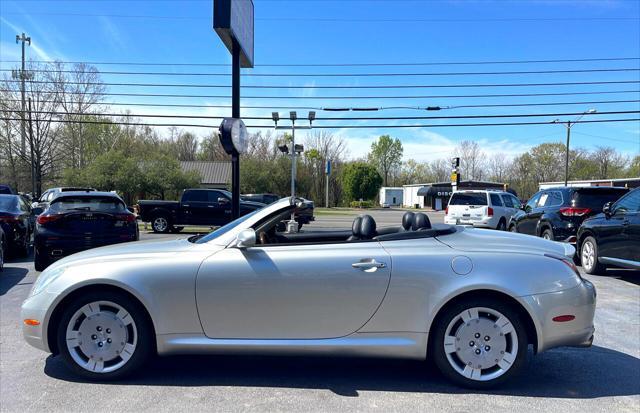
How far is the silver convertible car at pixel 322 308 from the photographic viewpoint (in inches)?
145

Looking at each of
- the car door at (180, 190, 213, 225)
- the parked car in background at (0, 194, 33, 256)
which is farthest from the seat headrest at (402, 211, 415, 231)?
the car door at (180, 190, 213, 225)

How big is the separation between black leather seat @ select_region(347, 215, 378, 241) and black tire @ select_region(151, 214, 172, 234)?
16.4 m

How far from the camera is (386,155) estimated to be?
83.2m

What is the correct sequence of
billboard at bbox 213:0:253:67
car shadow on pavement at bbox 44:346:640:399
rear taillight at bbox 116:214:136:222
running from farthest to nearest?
rear taillight at bbox 116:214:136:222 → billboard at bbox 213:0:253:67 → car shadow on pavement at bbox 44:346:640:399

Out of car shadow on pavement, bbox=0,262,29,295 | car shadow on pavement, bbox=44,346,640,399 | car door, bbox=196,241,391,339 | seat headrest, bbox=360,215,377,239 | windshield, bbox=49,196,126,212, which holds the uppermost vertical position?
seat headrest, bbox=360,215,377,239

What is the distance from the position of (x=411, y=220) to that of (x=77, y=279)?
9.72ft

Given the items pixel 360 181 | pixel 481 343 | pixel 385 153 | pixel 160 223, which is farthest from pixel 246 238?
pixel 385 153

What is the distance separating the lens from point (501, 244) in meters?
4.01

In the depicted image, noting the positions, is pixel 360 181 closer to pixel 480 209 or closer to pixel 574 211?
pixel 480 209

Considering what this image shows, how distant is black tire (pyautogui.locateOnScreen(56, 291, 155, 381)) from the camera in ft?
12.4

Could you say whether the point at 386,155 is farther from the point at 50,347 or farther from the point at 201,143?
the point at 50,347

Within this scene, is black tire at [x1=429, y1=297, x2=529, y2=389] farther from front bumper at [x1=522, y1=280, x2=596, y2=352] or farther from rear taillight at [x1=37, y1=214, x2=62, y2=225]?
rear taillight at [x1=37, y1=214, x2=62, y2=225]

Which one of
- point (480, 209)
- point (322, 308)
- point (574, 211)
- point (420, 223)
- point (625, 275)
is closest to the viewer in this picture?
point (322, 308)

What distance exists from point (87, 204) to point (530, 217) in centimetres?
1051
